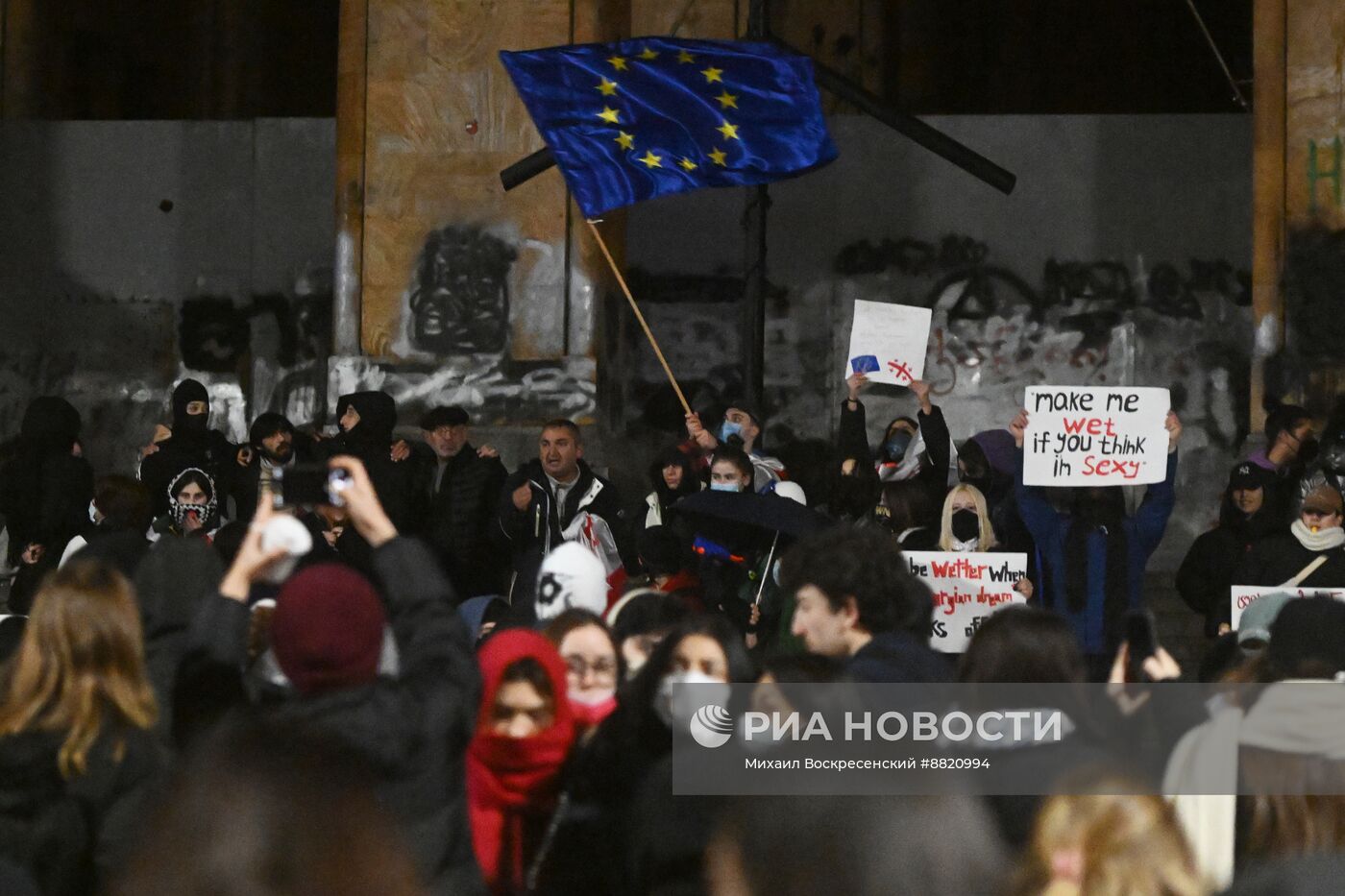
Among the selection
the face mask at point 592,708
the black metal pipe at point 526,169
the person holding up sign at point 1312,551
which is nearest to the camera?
the face mask at point 592,708

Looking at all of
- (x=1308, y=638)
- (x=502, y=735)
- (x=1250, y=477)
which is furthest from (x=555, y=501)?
(x=1308, y=638)

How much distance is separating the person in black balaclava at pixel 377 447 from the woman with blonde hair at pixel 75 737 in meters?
4.88

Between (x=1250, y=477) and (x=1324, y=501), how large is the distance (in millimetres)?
881

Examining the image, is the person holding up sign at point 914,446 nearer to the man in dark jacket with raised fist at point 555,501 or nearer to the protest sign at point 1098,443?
the protest sign at point 1098,443

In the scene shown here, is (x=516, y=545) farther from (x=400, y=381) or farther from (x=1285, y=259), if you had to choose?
(x=1285, y=259)

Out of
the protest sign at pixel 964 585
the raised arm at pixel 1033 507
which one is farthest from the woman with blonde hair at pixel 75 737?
the raised arm at pixel 1033 507

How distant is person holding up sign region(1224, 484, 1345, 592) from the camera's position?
7.96m

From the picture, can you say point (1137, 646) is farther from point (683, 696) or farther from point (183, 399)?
point (183, 399)

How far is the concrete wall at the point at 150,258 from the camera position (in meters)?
14.6

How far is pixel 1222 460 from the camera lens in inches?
535

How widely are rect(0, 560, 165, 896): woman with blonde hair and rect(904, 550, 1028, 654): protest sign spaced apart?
4446 millimetres

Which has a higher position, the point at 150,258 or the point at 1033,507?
the point at 150,258

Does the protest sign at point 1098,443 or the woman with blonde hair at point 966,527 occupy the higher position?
the protest sign at point 1098,443

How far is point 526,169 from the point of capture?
1051cm
